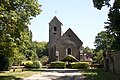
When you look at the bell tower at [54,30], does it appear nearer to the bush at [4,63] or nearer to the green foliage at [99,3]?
the bush at [4,63]

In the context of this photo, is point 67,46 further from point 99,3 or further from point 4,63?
point 99,3

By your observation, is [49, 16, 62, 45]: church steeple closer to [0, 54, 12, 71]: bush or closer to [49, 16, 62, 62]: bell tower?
[49, 16, 62, 62]: bell tower

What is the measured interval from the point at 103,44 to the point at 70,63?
43.8 metres

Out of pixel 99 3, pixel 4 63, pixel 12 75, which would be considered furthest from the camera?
pixel 4 63

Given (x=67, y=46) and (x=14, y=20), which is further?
(x=67, y=46)

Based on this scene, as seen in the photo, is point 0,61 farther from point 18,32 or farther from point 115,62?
point 115,62

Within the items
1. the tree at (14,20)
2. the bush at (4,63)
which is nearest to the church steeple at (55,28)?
the bush at (4,63)

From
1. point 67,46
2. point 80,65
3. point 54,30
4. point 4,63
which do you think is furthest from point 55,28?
point 4,63

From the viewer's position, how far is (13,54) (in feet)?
110

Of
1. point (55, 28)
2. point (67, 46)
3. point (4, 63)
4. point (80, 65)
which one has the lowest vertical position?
point (80, 65)

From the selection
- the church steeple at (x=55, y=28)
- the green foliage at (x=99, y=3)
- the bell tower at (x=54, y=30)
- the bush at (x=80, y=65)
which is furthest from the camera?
the church steeple at (x=55, y=28)

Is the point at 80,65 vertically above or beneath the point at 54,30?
beneath

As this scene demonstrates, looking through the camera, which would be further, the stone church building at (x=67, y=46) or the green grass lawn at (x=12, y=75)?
the stone church building at (x=67, y=46)

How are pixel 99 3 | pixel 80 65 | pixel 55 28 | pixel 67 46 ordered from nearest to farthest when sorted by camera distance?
pixel 99 3, pixel 80 65, pixel 67 46, pixel 55 28
